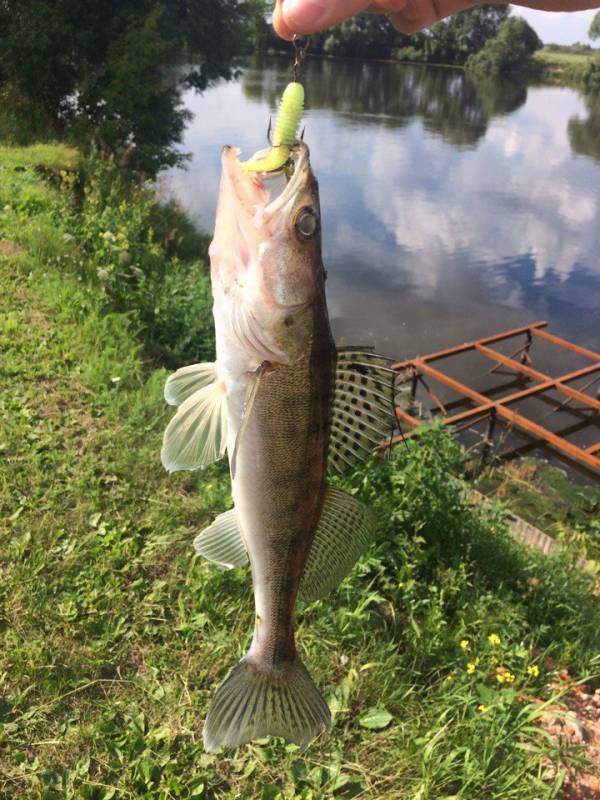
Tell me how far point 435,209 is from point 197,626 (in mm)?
21780

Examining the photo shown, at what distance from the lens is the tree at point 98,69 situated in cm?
1551

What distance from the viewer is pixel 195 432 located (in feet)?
6.26

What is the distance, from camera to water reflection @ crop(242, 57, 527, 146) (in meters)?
33.5

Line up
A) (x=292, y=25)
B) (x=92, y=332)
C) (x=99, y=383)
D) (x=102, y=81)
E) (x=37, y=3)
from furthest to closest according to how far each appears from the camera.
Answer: (x=102, y=81), (x=37, y=3), (x=92, y=332), (x=99, y=383), (x=292, y=25)

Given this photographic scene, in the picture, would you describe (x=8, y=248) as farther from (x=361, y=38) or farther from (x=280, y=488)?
(x=361, y=38)

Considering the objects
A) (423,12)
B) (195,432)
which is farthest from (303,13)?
(195,432)

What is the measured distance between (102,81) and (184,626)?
16.6 m

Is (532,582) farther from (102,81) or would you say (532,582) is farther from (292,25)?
(102,81)

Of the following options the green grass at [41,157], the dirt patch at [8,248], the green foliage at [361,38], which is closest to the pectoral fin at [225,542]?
the dirt patch at [8,248]

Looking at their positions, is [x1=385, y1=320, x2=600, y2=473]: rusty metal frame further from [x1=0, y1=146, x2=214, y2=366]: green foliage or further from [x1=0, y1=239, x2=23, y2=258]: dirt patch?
[x1=0, y1=239, x2=23, y2=258]: dirt patch

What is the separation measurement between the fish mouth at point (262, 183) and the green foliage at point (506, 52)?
200 feet

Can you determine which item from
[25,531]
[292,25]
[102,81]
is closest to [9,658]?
[25,531]

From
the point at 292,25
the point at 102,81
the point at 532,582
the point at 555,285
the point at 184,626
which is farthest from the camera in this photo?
the point at 555,285

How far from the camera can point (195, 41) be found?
1975 centimetres
